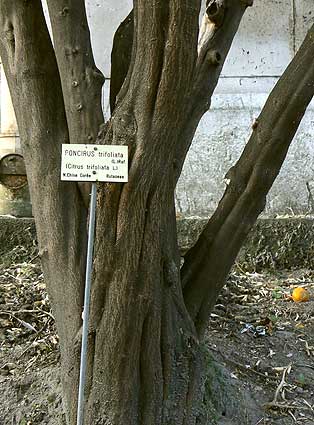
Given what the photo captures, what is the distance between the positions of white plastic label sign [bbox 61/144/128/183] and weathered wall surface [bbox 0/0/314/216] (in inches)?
133

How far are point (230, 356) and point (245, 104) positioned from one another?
2785mm

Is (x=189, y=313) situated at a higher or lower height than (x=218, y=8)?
lower

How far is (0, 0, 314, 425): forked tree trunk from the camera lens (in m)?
2.80

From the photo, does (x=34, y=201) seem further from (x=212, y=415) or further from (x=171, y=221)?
(x=212, y=415)

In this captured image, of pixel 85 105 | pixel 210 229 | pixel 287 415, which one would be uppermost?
pixel 85 105

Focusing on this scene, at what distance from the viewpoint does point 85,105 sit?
10.1 feet

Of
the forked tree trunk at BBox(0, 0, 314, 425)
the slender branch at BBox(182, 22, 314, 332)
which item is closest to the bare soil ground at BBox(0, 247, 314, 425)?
the forked tree trunk at BBox(0, 0, 314, 425)

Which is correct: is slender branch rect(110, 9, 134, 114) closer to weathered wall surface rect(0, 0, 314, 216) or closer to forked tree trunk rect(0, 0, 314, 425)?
forked tree trunk rect(0, 0, 314, 425)

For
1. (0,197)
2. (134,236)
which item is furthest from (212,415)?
(0,197)

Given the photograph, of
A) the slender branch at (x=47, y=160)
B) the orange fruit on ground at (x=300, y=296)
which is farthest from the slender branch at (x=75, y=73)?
the orange fruit on ground at (x=300, y=296)

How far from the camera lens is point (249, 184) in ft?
10.6

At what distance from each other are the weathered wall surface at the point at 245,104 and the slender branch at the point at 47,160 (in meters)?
3.01

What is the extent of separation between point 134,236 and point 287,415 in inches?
59.1

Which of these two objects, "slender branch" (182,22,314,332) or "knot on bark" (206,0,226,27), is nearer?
"slender branch" (182,22,314,332)
